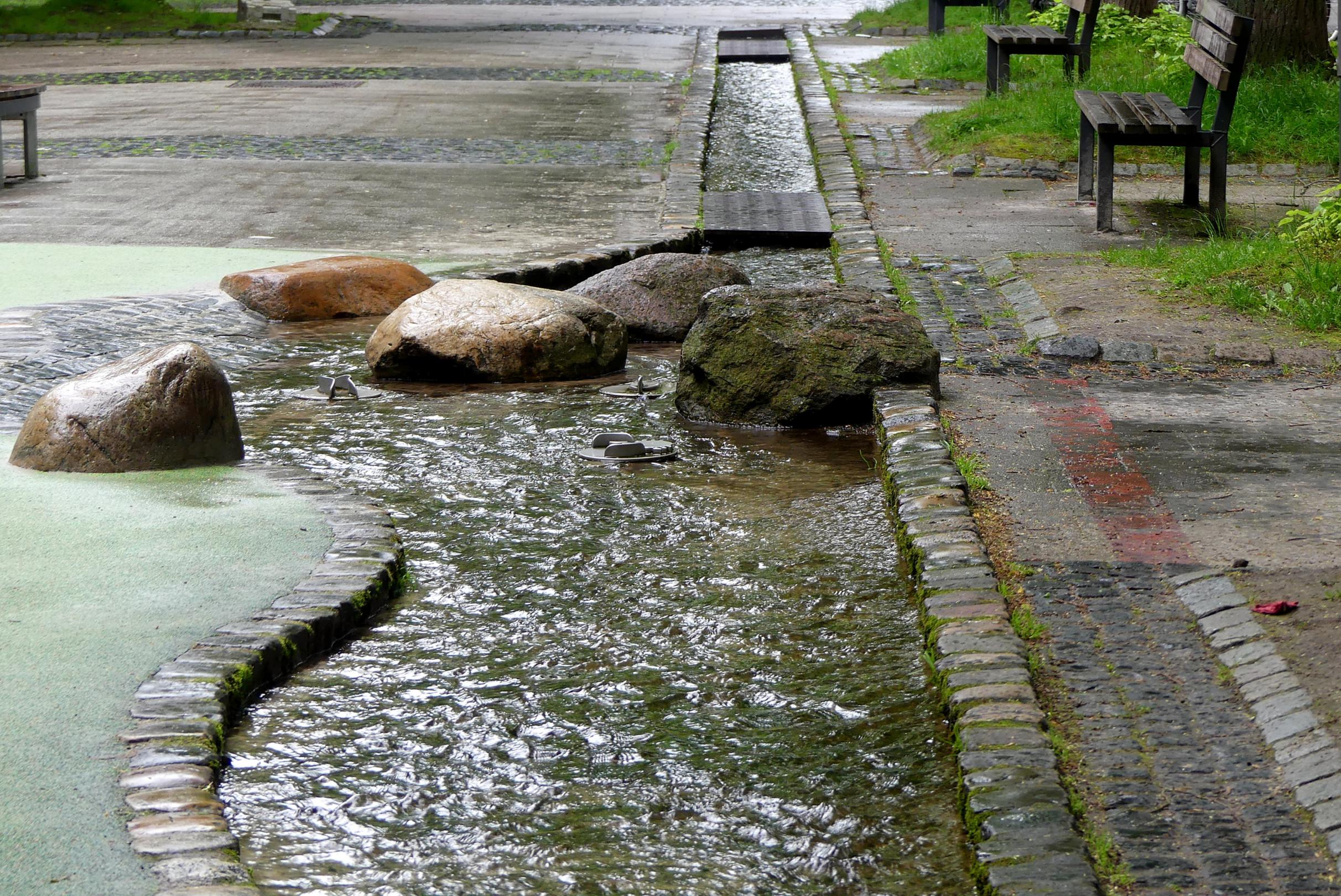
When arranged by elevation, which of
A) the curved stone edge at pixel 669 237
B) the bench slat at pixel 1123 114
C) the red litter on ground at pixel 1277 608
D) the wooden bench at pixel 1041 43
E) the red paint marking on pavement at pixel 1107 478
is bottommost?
the red paint marking on pavement at pixel 1107 478

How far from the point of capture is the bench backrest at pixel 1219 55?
8.13 metres

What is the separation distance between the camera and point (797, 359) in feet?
19.7

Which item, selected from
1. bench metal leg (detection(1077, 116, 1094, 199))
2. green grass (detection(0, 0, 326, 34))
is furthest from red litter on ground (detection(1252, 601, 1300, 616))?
green grass (detection(0, 0, 326, 34))

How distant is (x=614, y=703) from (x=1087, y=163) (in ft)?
22.7

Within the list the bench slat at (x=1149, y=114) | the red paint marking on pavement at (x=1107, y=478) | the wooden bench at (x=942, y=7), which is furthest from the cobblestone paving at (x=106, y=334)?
the wooden bench at (x=942, y=7)

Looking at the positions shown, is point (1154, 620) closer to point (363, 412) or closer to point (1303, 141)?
point (363, 412)

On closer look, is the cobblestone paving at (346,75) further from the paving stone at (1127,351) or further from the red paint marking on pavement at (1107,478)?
the red paint marking on pavement at (1107,478)

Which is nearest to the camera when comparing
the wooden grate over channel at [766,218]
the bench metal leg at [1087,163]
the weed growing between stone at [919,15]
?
the wooden grate over channel at [766,218]

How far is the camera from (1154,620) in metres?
3.86

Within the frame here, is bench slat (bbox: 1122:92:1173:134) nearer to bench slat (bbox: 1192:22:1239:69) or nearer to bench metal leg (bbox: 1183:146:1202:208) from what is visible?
bench metal leg (bbox: 1183:146:1202:208)

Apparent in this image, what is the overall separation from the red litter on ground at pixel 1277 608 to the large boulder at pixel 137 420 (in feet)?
11.4

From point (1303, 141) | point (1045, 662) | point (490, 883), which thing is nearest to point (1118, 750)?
point (1045, 662)

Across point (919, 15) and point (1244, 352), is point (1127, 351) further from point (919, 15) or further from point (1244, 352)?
point (919, 15)

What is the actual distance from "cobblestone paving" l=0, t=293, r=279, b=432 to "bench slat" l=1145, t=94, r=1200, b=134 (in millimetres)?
5053
